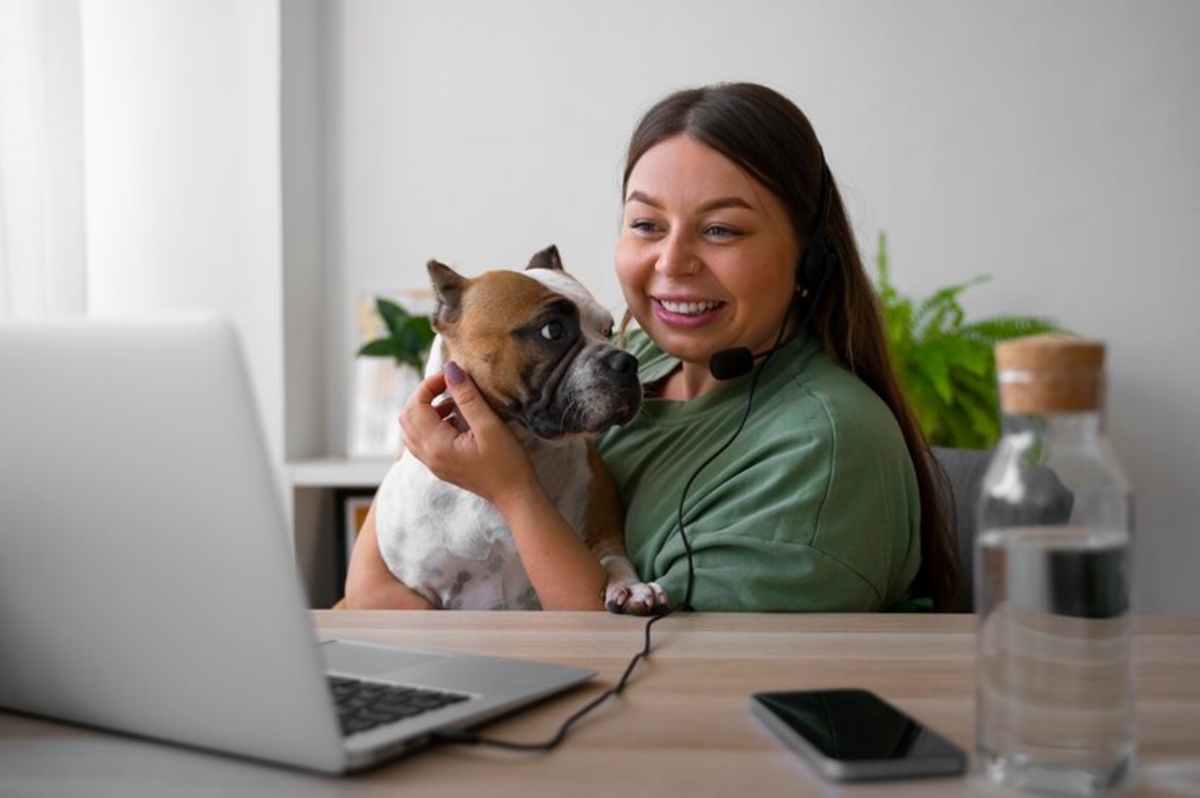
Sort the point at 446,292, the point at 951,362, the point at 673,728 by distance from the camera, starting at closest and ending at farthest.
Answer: the point at 673,728, the point at 446,292, the point at 951,362

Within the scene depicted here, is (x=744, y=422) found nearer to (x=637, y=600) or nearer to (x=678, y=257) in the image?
(x=678, y=257)

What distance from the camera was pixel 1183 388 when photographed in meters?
3.43

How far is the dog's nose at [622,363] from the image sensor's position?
1.62 meters

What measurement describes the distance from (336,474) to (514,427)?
178cm

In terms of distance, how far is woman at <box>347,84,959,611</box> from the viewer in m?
1.35

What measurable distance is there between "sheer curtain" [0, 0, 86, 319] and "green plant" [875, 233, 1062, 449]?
220 cm

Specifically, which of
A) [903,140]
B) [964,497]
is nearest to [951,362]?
[903,140]

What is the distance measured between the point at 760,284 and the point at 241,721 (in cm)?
102

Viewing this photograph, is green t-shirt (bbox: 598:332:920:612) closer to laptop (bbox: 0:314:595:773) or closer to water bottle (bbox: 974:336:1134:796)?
laptop (bbox: 0:314:595:773)

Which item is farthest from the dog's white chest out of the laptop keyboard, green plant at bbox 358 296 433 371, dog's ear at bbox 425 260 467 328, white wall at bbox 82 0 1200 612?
white wall at bbox 82 0 1200 612

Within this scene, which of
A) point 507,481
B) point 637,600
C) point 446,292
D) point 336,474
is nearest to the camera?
point 637,600

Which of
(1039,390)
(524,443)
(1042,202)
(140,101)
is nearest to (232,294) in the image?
(140,101)

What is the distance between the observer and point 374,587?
1.69m

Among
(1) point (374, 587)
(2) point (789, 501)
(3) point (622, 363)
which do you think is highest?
(3) point (622, 363)
